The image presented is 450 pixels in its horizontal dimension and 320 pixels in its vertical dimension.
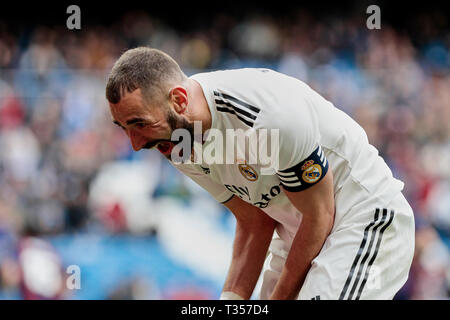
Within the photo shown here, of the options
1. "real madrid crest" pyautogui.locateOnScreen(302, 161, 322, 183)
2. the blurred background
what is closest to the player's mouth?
"real madrid crest" pyautogui.locateOnScreen(302, 161, 322, 183)

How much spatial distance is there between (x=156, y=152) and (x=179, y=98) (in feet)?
17.4

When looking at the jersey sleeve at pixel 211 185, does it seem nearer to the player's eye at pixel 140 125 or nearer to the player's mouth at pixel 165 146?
the player's mouth at pixel 165 146

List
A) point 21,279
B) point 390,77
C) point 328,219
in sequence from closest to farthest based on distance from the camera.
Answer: point 328,219 → point 21,279 → point 390,77

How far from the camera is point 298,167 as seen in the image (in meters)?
2.68

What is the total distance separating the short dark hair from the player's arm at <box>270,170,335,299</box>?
710 millimetres

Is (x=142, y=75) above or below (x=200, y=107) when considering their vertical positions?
above

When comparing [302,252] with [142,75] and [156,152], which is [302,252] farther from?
[156,152]

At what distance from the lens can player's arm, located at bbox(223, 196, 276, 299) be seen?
3.33m

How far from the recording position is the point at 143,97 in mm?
2656

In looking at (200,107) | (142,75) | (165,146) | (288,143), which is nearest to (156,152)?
(165,146)

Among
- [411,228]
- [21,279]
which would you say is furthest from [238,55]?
[411,228]

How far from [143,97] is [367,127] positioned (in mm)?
6116

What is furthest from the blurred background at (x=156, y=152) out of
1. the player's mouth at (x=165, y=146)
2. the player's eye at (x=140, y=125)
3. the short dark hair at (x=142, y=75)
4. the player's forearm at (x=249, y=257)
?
the short dark hair at (x=142, y=75)

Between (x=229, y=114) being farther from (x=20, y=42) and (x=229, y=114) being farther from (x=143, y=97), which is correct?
(x=20, y=42)
